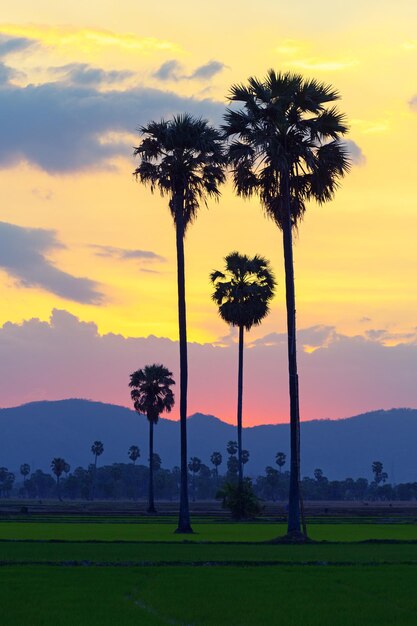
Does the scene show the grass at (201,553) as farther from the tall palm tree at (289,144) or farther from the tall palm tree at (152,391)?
the tall palm tree at (152,391)

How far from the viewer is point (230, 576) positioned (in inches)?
1267

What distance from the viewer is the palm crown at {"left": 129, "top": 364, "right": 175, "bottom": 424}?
135m

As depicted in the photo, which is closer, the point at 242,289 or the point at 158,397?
the point at 242,289

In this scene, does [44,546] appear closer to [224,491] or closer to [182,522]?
[182,522]

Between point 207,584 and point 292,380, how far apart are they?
2365cm

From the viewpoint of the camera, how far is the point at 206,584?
29.6 meters

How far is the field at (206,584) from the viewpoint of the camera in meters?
23.4

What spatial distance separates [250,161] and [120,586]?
31.8 m

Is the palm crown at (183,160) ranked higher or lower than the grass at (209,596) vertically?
higher

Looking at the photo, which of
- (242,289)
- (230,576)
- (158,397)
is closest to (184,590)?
(230,576)

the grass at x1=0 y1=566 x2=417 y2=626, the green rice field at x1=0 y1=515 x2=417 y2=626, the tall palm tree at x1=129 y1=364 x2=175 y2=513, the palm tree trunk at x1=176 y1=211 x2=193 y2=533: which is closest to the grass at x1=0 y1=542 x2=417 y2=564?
the green rice field at x1=0 y1=515 x2=417 y2=626

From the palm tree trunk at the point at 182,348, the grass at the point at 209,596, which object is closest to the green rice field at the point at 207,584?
the grass at the point at 209,596

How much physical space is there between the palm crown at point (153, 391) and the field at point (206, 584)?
8682 centimetres

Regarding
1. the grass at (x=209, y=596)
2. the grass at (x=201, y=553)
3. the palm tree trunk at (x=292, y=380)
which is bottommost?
the grass at (x=209, y=596)
